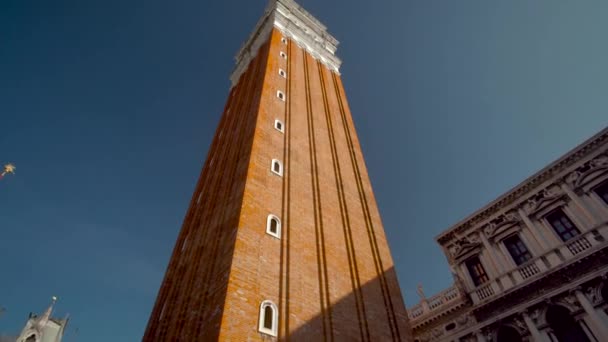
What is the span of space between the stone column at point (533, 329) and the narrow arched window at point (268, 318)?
11682 mm

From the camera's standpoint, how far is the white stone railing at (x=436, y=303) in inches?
746

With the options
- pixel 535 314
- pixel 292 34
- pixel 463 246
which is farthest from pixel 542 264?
pixel 292 34

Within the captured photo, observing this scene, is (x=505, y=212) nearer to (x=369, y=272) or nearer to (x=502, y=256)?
(x=502, y=256)

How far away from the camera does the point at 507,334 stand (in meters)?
15.7

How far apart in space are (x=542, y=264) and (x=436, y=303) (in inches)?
246

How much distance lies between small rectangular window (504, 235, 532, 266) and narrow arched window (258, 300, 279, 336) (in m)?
13.7

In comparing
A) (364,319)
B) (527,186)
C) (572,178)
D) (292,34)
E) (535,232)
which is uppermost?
(292,34)

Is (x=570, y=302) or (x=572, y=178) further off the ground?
(x=572, y=178)

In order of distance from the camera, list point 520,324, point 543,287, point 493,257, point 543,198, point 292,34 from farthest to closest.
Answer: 1. point 292,34
2. point 493,257
3. point 543,198
4. point 520,324
5. point 543,287

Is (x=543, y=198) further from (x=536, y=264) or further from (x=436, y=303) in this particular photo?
(x=436, y=303)

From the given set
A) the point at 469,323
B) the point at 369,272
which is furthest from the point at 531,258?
the point at 369,272

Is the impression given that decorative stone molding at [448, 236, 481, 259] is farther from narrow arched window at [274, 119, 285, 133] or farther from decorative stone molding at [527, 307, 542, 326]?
narrow arched window at [274, 119, 285, 133]

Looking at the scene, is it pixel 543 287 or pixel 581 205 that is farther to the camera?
pixel 581 205

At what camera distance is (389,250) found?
14.1m
